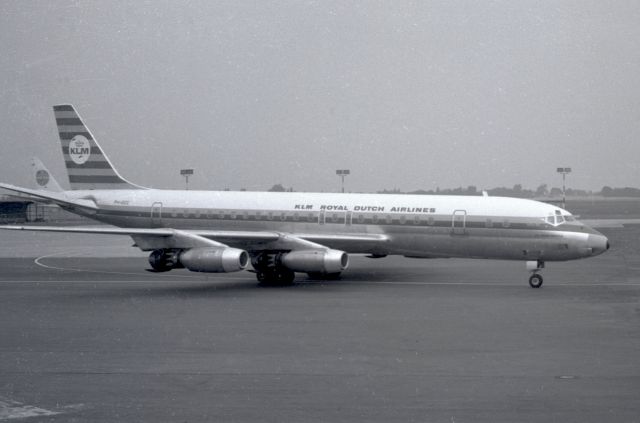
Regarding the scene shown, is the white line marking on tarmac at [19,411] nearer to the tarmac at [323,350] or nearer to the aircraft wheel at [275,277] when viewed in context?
the tarmac at [323,350]

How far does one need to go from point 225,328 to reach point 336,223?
11750 millimetres

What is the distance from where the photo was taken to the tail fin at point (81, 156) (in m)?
35.8

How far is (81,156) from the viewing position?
36.2 m

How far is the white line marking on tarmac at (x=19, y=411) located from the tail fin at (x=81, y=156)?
24.2 m

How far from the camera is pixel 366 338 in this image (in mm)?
17750

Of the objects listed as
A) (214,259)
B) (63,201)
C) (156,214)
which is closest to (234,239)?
(214,259)

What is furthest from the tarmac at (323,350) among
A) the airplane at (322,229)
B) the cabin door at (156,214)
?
the cabin door at (156,214)

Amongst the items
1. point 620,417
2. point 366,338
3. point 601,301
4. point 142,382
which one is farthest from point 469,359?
point 601,301

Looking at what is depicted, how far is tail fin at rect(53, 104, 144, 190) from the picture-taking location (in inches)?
1409

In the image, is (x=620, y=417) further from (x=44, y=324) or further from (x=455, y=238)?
(x=455, y=238)

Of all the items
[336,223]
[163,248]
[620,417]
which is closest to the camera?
[620,417]

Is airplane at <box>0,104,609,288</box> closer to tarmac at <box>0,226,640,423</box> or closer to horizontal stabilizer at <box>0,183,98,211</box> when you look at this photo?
horizontal stabilizer at <box>0,183,98,211</box>

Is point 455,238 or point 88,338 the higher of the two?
point 455,238

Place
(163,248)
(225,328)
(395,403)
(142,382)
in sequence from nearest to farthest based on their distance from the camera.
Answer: (395,403)
(142,382)
(225,328)
(163,248)
